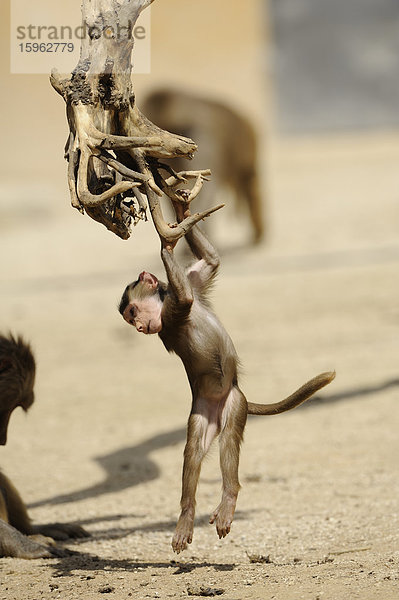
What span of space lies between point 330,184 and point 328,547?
47.2 ft

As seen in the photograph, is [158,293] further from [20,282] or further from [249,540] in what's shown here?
[20,282]

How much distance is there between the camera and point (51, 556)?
16.7ft

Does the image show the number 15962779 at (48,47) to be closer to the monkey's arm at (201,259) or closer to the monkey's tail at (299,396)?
the monkey's arm at (201,259)

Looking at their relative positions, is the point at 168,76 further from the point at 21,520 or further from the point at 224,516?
the point at 224,516

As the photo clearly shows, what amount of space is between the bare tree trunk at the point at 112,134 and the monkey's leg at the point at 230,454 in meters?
0.87

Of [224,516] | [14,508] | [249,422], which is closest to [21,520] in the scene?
[14,508]

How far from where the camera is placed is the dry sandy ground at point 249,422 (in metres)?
4.56

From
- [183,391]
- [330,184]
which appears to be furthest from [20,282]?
[330,184]

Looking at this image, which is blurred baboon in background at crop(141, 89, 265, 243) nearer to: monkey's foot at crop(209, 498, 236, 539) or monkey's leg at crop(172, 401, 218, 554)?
monkey's leg at crop(172, 401, 218, 554)

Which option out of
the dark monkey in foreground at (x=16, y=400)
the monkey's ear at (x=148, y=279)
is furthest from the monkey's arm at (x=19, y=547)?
the monkey's ear at (x=148, y=279)

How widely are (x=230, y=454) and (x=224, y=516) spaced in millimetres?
264

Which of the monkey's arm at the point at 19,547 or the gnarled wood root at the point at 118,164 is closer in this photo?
the gnarled wood root at the point at 118,164

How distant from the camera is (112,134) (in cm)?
414

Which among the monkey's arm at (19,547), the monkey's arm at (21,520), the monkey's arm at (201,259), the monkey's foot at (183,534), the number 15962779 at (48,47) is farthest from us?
the monkey's arm at (21,520)
